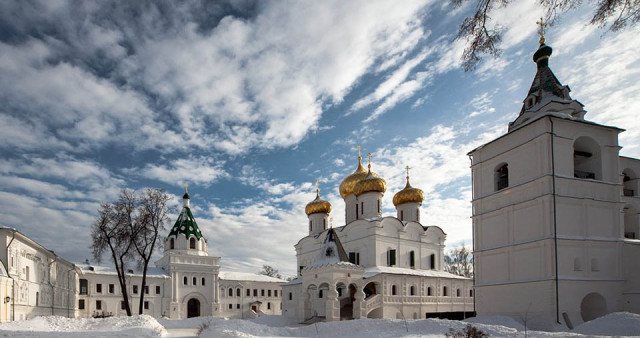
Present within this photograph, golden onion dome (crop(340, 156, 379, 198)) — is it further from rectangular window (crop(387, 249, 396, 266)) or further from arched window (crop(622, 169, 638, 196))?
arched window (crop(622, 169, 638, 196))

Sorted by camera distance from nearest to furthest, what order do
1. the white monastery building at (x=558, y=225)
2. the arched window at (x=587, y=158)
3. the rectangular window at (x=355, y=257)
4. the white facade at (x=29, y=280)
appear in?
1. the white monastery building at (x=558, y=225)
2. the arched window at (x=587, y=158)
3. the white facade at (x=29, y=280)
4. the rectangular window at (x=355, y=257)

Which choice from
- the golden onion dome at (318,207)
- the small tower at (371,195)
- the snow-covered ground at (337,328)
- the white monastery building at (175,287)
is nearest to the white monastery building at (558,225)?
the snow-covered ground at (337,328)

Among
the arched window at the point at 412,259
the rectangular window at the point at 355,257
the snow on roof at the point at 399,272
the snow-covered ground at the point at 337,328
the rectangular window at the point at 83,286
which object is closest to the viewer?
the snow-covered ground at the point at 337,328

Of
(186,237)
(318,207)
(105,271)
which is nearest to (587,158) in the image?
(318,207)

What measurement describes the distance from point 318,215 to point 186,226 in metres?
12.5

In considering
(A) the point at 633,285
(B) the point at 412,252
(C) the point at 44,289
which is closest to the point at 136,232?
(C) the point at 44,289

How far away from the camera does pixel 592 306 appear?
18.0m

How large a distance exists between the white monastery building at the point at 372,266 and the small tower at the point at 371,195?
0.25ft

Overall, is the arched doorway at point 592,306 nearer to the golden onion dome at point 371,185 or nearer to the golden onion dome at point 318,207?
the golden onion dome at point 371,185

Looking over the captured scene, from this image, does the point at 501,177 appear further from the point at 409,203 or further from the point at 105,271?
the point at 105,271

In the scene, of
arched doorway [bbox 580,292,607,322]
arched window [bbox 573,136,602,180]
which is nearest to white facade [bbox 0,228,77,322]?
arched doorway [bbox 580,292,607,322]

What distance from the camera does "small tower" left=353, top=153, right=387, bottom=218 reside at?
33.3 meters

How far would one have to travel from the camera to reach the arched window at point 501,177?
20.5 meters

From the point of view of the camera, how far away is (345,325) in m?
17.8
